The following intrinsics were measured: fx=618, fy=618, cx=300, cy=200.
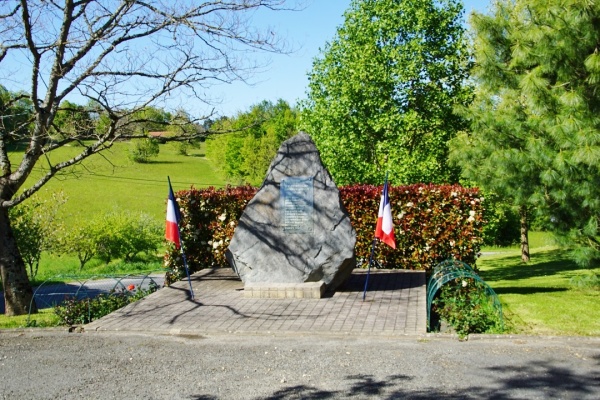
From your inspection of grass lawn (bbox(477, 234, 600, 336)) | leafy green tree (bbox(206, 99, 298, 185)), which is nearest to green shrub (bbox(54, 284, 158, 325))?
grass lawn (bbox(477, 234, 600, 336))

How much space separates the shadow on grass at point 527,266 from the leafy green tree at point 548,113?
6171 millimetres

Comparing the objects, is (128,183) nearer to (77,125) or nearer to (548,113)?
(77,125)

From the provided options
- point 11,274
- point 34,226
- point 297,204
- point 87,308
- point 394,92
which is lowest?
point 87,308

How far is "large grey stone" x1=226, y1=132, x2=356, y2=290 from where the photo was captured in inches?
478

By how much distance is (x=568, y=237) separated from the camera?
1154 centimetres

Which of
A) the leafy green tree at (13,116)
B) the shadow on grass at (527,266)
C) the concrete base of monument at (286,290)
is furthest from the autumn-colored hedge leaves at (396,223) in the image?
the shadow on grass at (527,266)

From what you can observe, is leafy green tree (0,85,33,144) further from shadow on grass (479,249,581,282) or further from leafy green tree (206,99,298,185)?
leafy green tree (206,99,298,185)

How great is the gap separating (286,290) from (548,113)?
18.9 ft

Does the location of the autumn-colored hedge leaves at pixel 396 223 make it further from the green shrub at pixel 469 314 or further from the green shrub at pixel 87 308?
the green shrub at pixel 87 308

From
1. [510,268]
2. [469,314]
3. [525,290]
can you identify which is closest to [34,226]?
[525,290]

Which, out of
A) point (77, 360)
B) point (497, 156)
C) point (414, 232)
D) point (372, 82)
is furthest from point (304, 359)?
point (372, 82)

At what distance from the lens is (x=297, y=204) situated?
12484mm

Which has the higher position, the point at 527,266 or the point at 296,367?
the point at 296,367

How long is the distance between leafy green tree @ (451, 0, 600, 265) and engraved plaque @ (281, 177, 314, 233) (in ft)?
11.6
